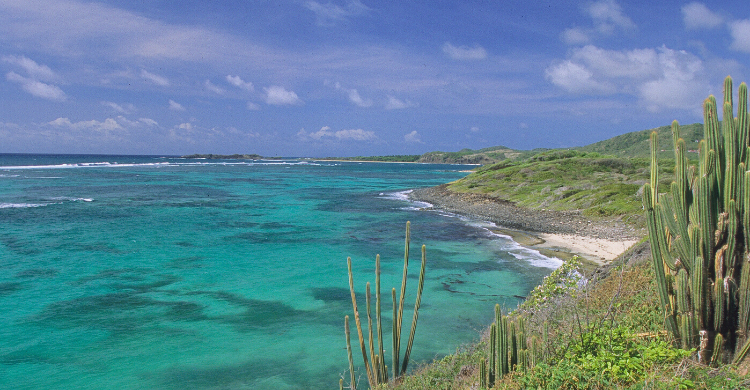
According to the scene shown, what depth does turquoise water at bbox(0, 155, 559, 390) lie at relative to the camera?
13227 millimetres

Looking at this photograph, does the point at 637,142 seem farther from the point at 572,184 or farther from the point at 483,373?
the point at 483,373

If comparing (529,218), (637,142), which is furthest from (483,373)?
(637,142)

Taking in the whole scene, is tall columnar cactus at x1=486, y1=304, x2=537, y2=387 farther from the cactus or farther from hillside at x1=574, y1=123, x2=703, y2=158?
hillside at x1=574, y1=123, x2=703, y2=158

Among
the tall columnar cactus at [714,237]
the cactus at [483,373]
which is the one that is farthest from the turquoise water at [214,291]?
the tall columnar cactus at [714,237]

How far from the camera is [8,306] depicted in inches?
696

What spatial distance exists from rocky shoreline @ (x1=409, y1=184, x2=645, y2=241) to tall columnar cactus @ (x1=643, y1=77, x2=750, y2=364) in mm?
22410

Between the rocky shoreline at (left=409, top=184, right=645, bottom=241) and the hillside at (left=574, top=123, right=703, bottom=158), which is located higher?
the hillside at (left=574, top=123, right=703, bottom=158)

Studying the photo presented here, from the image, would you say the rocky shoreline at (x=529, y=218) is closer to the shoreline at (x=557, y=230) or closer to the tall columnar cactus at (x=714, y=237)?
the shoreline at (x=557, y=230)

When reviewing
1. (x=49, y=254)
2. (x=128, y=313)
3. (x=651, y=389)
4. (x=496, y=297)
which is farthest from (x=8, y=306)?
(x=651, y=389)

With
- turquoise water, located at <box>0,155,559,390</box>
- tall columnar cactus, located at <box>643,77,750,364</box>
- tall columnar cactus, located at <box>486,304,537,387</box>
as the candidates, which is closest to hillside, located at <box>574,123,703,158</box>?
turquoise water, located at <box>0,155,559,390</box>

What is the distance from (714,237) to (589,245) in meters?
20.9

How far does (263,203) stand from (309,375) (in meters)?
40.2

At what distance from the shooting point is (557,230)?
31969 mm

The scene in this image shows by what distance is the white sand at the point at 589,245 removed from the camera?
23.9m
